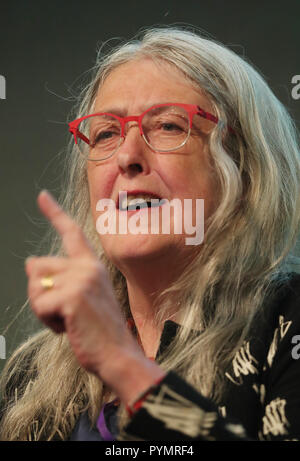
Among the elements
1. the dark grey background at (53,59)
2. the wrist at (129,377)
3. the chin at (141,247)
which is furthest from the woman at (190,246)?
the dark grey background at (53,59)

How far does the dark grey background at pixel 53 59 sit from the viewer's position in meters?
1.80

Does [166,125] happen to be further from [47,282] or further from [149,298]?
[47,282]

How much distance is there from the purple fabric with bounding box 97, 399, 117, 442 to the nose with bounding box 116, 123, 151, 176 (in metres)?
0.43

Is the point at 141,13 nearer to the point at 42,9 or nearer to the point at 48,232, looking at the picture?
the point at 42,9

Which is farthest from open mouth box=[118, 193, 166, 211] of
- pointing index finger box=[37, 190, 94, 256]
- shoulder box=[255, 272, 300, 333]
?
pointing index finger box=[37, 190, 94, 256]

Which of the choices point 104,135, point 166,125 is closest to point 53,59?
point 104,135

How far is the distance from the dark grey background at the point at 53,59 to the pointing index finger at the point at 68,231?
0.92 metres

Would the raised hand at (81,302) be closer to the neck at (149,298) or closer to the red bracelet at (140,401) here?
the red bracelet at (140,401)

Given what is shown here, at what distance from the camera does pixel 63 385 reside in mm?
1324

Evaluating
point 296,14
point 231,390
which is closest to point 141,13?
point 296,14

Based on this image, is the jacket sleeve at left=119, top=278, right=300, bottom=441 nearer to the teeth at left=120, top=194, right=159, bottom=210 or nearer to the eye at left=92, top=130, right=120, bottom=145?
the teeth at left=120, top=194, right=159, bottom=210

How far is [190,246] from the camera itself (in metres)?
1.26

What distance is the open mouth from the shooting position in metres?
1.23
